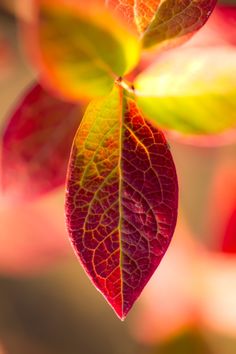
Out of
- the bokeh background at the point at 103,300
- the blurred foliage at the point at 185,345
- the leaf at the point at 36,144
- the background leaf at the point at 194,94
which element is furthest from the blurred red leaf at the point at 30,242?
the background leaf at the point at 194,94

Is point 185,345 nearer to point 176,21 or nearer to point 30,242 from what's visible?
point 30,242

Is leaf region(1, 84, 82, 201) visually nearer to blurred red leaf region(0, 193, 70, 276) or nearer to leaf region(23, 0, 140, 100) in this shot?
leaf region(23, 0, 140, 100)

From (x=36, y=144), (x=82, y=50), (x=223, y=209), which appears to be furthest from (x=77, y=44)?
(x=223, y=209)

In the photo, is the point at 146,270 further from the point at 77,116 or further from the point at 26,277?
the point at 26,277

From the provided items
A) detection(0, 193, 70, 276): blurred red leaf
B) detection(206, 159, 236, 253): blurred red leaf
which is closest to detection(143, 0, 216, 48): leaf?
detection(206, 159, 236, 253): blurred red leaf

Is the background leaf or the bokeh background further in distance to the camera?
the bokeh background

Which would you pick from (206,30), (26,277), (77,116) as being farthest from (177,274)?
(206,30)
